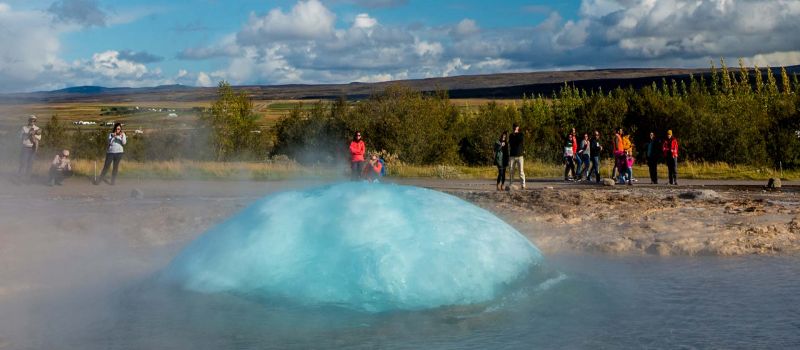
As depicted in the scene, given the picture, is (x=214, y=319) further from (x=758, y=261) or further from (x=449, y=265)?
(x=758, y=261)

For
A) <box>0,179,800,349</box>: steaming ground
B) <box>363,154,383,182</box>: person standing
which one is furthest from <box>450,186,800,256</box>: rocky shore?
Answer: <box>363,154,383,182</box>: person standing

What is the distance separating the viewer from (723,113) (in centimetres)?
4306

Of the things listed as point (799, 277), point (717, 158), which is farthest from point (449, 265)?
point (717, 158)

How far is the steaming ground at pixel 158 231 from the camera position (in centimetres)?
805

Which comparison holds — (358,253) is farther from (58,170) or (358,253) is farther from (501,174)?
(58,170)

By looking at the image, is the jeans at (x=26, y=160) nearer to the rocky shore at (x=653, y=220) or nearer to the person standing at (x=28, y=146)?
the person standing at (x=28, y=146)

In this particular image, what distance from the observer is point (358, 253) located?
7219 mm

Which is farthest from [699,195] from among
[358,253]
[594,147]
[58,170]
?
[58,170]

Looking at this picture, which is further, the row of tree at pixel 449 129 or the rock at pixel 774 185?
the row of tree at pixel 449 129

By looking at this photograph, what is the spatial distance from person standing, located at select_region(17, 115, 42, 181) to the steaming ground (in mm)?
1101

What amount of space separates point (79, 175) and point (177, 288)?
15.6m

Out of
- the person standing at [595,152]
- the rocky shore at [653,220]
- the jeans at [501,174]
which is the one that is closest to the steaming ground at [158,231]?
the rocky shore at [653,220]

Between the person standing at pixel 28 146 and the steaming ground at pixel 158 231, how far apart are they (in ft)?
3.61

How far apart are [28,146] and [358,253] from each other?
1360 centimetres
